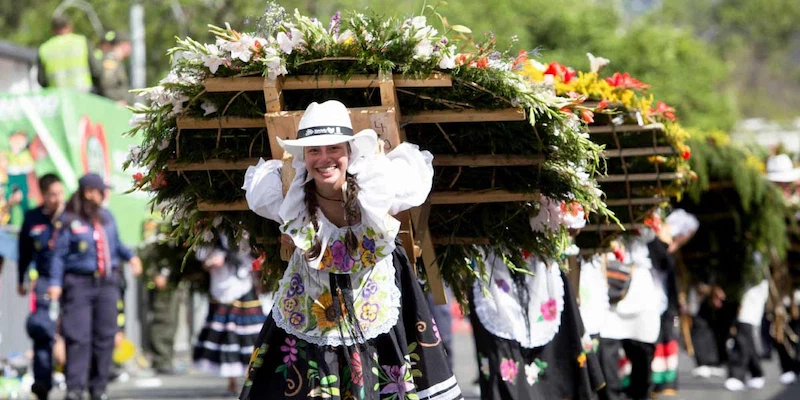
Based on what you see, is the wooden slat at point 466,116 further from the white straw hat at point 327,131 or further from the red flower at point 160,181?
the red flower at point 160,181

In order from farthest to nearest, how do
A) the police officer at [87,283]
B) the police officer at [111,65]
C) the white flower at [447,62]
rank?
the police officer at [111,65]
the police officer at [87,283]
the white flower at [447,62]

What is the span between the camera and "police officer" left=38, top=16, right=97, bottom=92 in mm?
14898

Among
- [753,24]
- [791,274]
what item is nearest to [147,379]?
[791,274]

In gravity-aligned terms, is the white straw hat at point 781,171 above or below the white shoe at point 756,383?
above

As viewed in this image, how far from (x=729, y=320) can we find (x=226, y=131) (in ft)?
29.5

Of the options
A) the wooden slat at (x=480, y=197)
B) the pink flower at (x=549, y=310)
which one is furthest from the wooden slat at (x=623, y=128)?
the wooden slat at (x=480, y=197)

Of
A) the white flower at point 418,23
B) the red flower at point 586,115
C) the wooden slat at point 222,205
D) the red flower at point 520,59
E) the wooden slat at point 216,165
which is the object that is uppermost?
the white flower at point 418,23

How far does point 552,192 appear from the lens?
618cm

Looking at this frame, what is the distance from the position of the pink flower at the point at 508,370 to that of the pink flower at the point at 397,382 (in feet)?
6.71

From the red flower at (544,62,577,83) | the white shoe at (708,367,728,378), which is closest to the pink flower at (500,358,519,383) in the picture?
the red flower at (544,62,577,83)

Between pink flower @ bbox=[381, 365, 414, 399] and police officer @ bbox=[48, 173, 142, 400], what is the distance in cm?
534

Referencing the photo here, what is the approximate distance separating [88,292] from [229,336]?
2025mm

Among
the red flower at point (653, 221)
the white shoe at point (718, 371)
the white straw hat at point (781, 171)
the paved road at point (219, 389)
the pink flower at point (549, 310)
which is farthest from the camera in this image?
the white shoe at point (718, 371)

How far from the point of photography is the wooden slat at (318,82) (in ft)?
18.2
